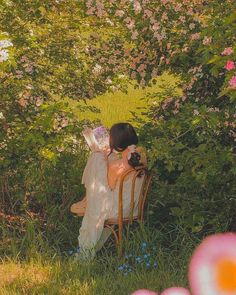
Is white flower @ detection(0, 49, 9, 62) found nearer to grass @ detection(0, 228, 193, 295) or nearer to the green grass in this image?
grass @ detection(0, 228, 193, 295)

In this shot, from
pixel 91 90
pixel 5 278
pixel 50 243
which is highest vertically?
pixel 91 90

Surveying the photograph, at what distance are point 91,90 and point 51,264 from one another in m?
2.05

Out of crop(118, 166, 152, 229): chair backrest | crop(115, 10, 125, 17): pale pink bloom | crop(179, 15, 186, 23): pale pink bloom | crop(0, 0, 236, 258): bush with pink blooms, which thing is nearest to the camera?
crop(118, 166, 152, 229): chair backrest

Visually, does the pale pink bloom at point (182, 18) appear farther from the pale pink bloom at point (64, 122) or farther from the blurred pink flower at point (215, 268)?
the blurred pink flower at point (215, 268)

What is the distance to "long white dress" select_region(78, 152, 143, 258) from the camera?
4.09 metres

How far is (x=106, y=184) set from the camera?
13.6ft

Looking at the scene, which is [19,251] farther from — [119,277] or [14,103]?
[14,103]

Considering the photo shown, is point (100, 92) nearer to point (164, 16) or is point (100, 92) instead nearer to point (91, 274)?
point (164, 16)

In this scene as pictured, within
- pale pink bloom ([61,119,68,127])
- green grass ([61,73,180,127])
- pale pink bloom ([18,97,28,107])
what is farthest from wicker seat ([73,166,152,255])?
green grass ([61,73,180,127])

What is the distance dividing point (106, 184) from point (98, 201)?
0.14 m

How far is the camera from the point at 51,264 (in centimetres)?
386

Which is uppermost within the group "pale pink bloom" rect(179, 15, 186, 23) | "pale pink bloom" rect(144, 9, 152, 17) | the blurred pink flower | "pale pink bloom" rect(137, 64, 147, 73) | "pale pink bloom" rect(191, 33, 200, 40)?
the blurred pink flower

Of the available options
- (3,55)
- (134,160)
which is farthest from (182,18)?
(3,55)

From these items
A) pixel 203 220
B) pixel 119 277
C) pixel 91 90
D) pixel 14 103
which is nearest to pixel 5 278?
pixel 119 277
